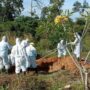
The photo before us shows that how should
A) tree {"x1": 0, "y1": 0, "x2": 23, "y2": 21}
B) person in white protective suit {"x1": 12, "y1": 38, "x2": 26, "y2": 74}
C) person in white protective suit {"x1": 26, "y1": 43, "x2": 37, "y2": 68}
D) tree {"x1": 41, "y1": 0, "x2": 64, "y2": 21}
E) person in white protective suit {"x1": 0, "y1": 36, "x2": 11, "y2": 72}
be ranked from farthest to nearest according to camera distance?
tree {"x1": 0, "y1": 0, "x2": 23, "y2": 21}
person in white protective suit {"x1": 26, "y1": 43, "x2": 37, "y2": 68}
person in white protective suit {"x1": 0, "y1": 36, "x2": 11, "y2": 72}
person in white protective suit {"x1": 12, "y1": 38, "x2": 26, "y2": 74}
tree {"x1": 41, "y1": 0, "x2": 64, "y2": 21}

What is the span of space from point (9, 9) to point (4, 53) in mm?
41251

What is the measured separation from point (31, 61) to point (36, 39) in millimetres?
17161

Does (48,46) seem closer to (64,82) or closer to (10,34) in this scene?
(10,34)

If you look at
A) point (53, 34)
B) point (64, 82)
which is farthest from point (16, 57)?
point (53, 34)

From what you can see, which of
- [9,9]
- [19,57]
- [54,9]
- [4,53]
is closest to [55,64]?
[19,57]

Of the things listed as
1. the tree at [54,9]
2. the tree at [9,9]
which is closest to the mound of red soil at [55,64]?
the tree at [54,9]

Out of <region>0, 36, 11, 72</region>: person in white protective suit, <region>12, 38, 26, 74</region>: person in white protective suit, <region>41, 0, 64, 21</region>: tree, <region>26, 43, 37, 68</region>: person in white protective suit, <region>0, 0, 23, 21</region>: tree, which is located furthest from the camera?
<region>0, 0, 23, 21</region>: tree

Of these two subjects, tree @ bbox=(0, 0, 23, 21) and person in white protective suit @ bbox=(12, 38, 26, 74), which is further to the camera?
tree @ bbox=(0, 0, 23, 21)

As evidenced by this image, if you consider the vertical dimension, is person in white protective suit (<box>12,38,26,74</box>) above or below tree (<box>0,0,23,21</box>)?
above

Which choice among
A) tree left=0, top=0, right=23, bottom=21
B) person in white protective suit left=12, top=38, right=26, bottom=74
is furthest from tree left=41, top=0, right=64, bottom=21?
tree left=0, top=0, right=23, bottom=21

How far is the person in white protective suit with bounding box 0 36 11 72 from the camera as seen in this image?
63.1 feet

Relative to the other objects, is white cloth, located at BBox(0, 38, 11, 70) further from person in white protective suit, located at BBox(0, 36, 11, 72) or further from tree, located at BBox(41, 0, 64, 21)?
tree, located at BBox(41, 0, 64, 21)

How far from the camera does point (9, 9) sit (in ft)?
198

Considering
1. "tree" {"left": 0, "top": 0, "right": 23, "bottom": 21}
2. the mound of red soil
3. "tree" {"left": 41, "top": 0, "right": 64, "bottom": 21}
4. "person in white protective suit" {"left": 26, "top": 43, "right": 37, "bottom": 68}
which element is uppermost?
"tree" {"left": 41, "top": 0, "right": 64, "bottom": 21}
